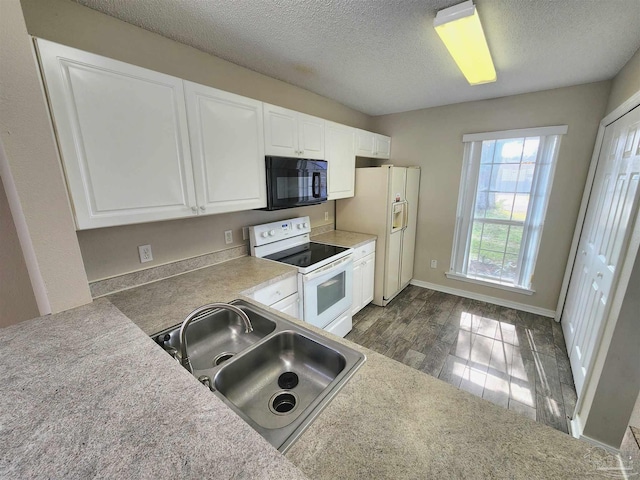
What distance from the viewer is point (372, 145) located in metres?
3.33

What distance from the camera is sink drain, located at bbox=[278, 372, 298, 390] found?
44.4 inches

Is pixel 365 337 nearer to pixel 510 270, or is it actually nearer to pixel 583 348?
pixel 583 348

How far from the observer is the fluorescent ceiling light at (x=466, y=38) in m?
1.37

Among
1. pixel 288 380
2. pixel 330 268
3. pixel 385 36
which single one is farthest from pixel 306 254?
pixel 385 36

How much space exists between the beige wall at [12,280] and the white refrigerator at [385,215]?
109 inches

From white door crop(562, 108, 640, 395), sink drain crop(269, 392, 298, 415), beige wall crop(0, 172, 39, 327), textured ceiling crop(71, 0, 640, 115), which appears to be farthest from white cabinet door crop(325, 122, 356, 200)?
beige wall crop(0, 172, 39, 327)

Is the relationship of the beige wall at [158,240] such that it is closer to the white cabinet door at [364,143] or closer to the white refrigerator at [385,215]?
the white refrigerator at [385,215]

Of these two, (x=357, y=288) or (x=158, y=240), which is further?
(x=357, y=288)

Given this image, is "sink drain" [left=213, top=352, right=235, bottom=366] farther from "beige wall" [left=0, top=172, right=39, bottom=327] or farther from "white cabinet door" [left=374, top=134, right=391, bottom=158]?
"white cabinet door" [left=374, top=134, right=391, bottom=158]

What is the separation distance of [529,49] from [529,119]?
1249mm

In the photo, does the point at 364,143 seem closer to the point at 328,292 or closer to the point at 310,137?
the point at 310,137

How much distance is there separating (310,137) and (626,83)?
8.00 ft

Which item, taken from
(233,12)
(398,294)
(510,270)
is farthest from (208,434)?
(510,270)

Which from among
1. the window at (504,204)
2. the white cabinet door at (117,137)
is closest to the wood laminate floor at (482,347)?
the window at (504,204)
